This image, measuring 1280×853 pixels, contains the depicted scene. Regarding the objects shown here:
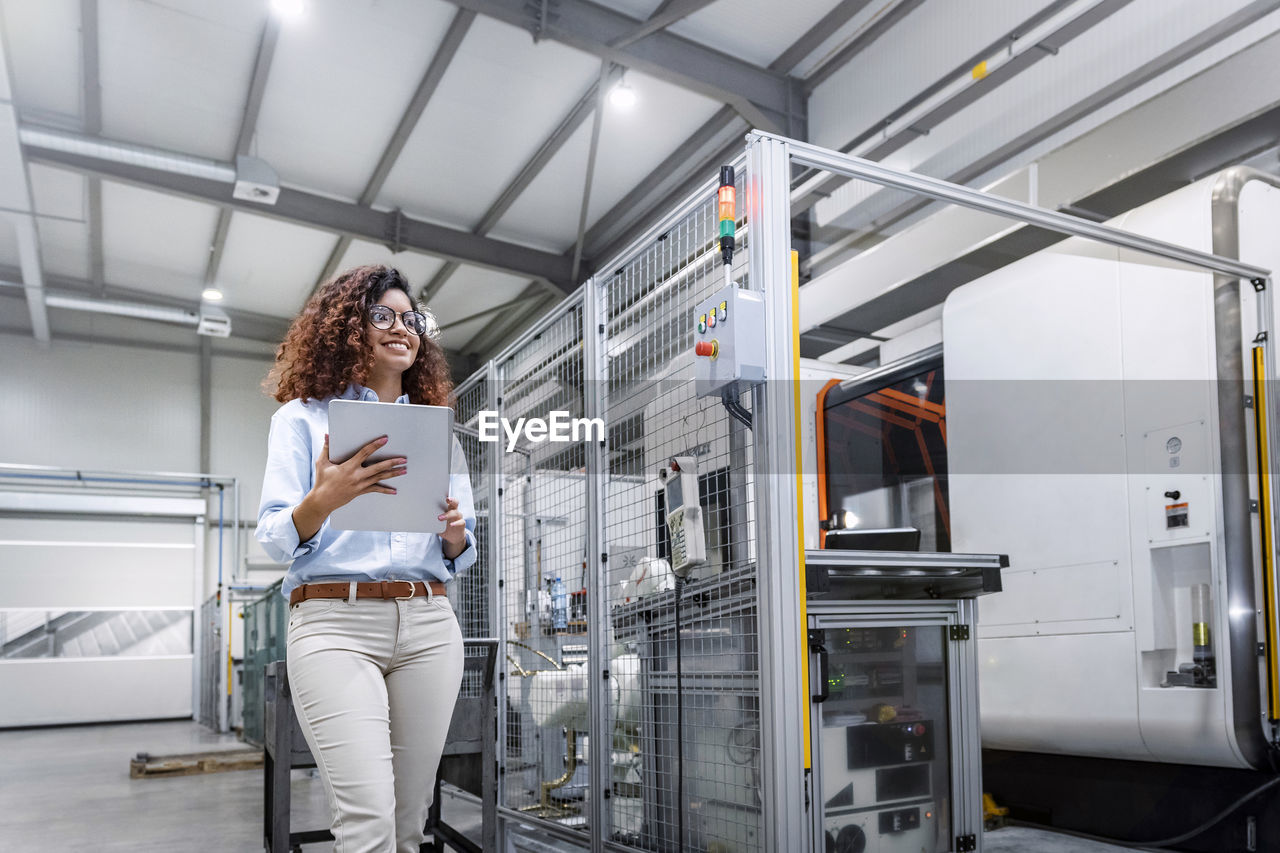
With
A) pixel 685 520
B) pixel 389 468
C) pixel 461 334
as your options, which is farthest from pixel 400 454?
pixel 461 334

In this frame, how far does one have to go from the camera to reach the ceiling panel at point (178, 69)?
650 cm

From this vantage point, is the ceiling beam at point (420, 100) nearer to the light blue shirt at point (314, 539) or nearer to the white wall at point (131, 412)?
the light blue shirt at point (314, 539)

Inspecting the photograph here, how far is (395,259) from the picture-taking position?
10.6m

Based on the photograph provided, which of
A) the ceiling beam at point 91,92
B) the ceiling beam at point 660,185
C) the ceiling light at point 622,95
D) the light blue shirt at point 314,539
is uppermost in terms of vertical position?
the ceiling beam at point 91,92

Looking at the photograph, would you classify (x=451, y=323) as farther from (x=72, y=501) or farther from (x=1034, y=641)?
(x=1034, y=641)

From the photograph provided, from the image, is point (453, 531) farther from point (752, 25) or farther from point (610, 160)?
point (610, 160)

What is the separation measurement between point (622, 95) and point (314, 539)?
5590 mm

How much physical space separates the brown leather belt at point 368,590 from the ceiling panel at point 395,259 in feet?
28.4

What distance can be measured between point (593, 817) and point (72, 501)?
40.5 ft

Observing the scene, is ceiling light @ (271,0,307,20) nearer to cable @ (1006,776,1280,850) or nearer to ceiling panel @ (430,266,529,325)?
ceiling panel @ (430,266,529,325)

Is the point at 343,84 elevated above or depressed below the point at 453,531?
above

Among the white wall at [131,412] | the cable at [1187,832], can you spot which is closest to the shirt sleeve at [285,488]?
the cable at [1187,832]

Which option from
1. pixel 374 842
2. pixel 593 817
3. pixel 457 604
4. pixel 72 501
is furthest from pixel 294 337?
pixel 72 501

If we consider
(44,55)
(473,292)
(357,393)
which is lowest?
(357,393)
